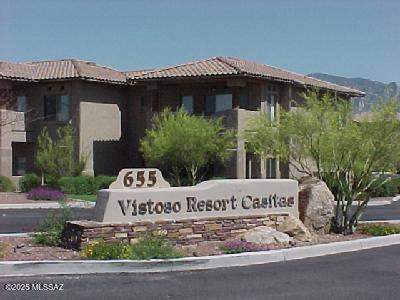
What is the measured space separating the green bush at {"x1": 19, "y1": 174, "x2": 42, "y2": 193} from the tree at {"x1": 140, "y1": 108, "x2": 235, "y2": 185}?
5.53 meters

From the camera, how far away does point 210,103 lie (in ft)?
122

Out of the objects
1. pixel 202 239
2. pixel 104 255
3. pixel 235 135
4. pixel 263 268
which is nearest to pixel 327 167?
pixel 202 239

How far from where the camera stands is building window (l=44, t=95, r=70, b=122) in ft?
124

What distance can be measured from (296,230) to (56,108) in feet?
82.5

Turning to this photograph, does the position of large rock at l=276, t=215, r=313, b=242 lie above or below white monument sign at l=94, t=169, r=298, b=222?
below

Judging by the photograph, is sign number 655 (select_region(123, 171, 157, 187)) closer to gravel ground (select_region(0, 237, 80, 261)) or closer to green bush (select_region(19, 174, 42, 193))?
gravel ground (select_region(0, 237, 80, 261))

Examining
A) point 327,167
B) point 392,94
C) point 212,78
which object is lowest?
point 327,167

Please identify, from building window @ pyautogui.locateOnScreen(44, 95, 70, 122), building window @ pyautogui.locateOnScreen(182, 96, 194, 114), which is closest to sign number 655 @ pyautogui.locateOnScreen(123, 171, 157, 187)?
building window @ pyautogui.locateOnScreen(182, 96, 194, 114)

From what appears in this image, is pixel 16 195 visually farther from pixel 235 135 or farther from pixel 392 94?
pixel 392 94

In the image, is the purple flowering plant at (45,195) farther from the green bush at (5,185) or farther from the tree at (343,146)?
the tree at (343,146)

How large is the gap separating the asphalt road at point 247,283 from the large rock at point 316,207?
365 cm

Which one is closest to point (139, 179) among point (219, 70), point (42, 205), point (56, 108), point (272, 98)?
point (42, 205)

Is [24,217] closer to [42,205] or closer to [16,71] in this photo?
[42,205]

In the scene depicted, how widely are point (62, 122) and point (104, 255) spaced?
26.4m
